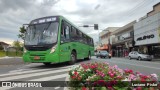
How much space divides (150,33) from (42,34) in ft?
92.7

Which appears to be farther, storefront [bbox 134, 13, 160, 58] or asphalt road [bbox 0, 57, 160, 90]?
storefront [bbox 134, 13, 160, 58]

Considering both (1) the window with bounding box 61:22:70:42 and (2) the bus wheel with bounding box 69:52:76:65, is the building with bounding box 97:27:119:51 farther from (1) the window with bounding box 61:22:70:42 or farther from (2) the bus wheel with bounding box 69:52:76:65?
(1) the window with bounding box 61:22:70:42

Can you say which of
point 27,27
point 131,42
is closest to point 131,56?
point 131,42

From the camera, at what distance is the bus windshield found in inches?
498

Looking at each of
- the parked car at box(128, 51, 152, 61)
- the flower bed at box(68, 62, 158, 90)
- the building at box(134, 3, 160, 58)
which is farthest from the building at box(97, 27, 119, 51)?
the flower bed at box(68, 62, 158, 90)

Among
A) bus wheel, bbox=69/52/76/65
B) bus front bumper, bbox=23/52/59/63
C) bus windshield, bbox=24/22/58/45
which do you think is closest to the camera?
bus front bumper, bbox=23/52/59/63

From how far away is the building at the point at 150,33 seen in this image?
34.8 meters

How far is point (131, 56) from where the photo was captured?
3881 cm

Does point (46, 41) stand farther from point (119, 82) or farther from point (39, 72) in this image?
point (119, 82)

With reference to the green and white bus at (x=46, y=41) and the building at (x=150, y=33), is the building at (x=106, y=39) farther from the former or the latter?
the green and white bus at (x=46, y=41)

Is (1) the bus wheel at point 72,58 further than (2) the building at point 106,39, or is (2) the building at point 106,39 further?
(2) the building at point 106,39

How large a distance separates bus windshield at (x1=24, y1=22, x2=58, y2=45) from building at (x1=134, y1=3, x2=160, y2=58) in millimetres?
24918

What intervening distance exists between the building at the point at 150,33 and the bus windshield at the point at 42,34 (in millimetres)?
24918

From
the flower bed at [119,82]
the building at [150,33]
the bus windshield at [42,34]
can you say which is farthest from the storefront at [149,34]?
the flower bed at [119,82]
